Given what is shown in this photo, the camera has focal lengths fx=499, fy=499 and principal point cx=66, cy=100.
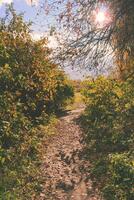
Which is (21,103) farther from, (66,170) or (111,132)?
(66,170)

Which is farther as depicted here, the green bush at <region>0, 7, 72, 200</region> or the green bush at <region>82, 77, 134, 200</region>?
the green bush at <region>0, 7, 72, 200</region>

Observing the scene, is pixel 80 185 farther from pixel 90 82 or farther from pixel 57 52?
pixel 90 82

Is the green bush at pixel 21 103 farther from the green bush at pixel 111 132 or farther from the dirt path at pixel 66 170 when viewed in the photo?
the green bush at pixel 111 132

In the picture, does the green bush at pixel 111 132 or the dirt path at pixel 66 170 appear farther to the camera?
the dirt path at pixel 66 170

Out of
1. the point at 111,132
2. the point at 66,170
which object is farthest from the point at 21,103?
the point at 66,170

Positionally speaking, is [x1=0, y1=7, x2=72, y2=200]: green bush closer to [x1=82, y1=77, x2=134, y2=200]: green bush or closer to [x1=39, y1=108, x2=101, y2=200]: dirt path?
[x1=39, y1=108, x2=101, y2=200]: dirt path

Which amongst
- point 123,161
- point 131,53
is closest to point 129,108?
point 131,53

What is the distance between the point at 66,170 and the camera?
13.3 meters

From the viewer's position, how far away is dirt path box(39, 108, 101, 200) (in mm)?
11555

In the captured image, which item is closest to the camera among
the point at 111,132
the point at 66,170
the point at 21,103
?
the point at 66,170

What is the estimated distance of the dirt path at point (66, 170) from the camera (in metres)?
11.6

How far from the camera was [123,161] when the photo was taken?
465 inches

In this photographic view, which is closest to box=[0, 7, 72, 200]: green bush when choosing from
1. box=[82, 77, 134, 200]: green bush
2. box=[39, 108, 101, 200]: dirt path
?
box=[39, 108, 101, 200]: dirt path

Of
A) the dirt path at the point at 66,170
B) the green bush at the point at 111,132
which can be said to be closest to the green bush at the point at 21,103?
the dirt path at the point at 66,170
